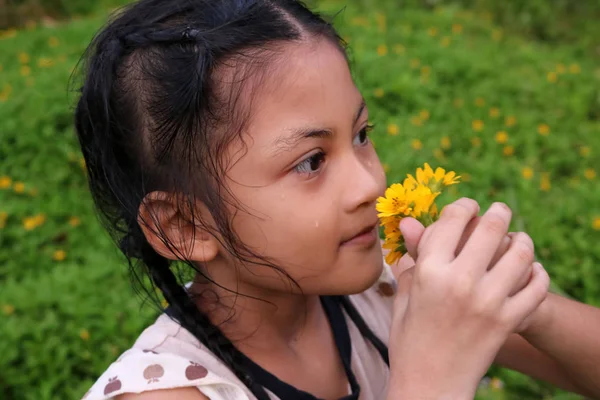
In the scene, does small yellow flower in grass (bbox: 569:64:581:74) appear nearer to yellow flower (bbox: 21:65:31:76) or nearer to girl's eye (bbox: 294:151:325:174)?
yellow flower (bbox: 21:65:31:76)

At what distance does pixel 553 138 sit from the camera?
370 centimetres

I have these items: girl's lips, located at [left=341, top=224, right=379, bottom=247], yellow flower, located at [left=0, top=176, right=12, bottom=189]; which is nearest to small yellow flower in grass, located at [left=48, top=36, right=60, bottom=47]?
yellow flower, located at [left=0, top=176, right=12, bottom=189]

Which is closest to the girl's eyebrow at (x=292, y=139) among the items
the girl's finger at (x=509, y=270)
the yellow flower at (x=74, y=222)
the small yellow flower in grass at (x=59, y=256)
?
the girl's finger at (x=509, y=270)

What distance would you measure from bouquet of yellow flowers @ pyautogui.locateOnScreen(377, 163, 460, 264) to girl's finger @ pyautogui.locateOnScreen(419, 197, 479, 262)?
0.05 meters

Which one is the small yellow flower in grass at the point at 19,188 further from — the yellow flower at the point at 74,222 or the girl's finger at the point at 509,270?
the girl's finger at the point at 509,270

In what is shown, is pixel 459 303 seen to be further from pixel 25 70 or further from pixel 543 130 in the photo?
pixel 25 70

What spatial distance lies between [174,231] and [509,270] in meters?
0.62

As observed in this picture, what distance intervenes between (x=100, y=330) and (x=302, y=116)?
1.60m

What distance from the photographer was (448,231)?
95 cm

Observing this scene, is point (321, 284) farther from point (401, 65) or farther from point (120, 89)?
point (401, 65)

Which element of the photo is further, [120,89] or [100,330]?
[100,330]

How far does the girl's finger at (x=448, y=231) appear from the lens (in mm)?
938

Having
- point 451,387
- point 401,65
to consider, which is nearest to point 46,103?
point 401,65

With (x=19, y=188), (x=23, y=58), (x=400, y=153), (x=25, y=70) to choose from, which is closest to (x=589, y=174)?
(x=400, y=153)
